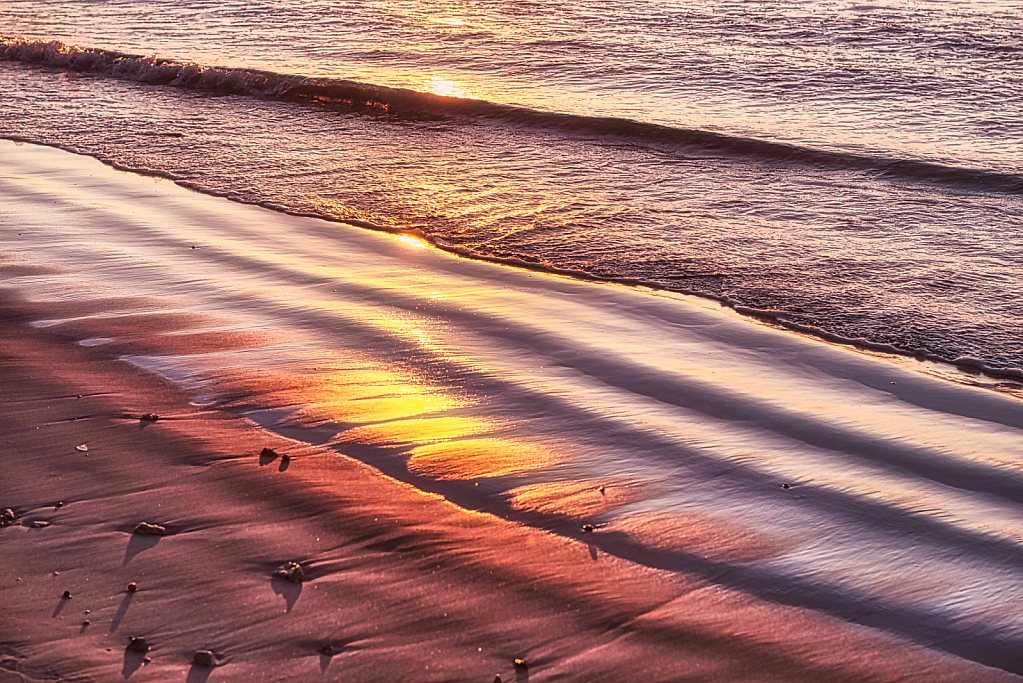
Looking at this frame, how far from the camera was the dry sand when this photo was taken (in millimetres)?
2617

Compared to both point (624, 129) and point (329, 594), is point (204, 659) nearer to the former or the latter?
point (329, 594)

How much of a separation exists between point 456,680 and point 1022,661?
1.56m

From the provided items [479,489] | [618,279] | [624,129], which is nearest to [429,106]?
[624,129]

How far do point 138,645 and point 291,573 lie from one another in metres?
0.48

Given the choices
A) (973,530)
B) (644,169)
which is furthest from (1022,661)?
(644,169)

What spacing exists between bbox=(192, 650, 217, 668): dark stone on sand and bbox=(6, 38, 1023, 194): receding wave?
740 cm

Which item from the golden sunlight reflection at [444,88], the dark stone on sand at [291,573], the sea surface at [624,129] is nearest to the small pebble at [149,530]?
the dark stone on sand at [291,573]

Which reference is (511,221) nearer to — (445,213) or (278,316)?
(445,213)

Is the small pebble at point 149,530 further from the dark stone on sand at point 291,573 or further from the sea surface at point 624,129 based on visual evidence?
the sea surface at point 624,129

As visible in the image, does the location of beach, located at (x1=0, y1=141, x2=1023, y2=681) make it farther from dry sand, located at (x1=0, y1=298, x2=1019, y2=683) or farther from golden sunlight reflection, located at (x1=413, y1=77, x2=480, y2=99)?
golden sunlight reflection, located at (x1=413, y1=77, x2=480, y2=99)

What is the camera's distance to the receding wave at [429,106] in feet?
28.0

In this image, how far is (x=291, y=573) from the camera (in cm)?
293

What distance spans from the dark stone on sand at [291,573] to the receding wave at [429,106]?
275 inches

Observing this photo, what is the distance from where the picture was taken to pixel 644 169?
28.8ft
